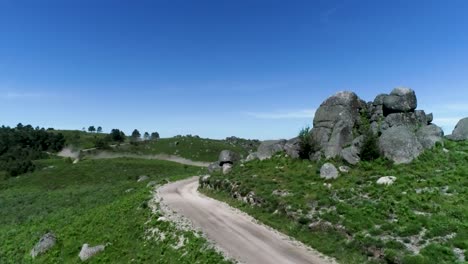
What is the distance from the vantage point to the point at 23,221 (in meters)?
52.2

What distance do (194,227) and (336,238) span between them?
12.0 meters

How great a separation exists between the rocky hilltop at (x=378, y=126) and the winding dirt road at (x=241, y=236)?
1795 cm

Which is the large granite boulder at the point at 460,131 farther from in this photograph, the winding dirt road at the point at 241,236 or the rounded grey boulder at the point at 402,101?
the winding dirt road at the point at 241,236

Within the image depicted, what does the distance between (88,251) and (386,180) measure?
2866 cm

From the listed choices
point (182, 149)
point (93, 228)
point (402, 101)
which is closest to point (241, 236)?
point (93, 228)

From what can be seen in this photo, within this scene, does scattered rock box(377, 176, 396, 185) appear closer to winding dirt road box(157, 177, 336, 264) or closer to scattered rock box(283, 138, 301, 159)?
winding dirt road box(157, 177, 336, 264)

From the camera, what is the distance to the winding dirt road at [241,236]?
22578 millimetres

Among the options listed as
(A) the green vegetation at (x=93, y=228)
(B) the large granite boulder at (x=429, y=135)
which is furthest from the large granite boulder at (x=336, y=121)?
(A) the green vegetation at (x=93, y=228)

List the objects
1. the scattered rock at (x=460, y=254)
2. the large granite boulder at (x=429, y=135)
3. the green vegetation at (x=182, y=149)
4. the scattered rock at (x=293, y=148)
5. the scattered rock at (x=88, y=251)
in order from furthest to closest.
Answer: the green vegetation at (x=182, y=149) → the scattered rock at (x=293, y=148) → the large granite boulder at (x=429, y=135) → the scattered rock at (x=88, y=251) → the scattered rock at (x=460, y=254)

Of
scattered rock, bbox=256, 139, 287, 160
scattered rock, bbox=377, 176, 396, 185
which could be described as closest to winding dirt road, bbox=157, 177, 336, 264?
scattered rock, bbox=377, 176, 396, 185

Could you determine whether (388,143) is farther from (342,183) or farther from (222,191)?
(222,191)

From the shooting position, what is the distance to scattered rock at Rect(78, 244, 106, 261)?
3128cm

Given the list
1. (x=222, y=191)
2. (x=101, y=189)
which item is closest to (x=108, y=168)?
(x=101, y=189)

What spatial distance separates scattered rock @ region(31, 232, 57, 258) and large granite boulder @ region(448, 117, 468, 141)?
51694 millimetres
